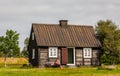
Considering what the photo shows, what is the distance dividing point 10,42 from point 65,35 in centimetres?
1032

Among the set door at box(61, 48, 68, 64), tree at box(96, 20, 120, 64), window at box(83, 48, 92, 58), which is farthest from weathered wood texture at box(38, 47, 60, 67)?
tree at box(96, 20, 120, 64)

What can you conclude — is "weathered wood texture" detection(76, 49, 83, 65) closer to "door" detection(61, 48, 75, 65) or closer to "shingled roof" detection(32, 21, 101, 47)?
"door" detection(61, 48, 75, 65)

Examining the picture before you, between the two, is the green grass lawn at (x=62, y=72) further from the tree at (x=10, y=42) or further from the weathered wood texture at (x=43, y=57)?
the tree at (x=10, y=42)

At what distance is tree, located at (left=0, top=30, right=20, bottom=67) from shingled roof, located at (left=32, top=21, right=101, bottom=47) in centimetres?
735

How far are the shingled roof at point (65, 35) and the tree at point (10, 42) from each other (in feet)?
24.1

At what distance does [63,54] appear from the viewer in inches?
2203

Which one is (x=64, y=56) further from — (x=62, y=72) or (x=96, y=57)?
(x=62, y=72)

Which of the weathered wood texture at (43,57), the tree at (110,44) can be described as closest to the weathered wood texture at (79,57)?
the tree at (110,44)

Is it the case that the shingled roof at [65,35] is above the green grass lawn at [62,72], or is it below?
above

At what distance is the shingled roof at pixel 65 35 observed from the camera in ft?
184

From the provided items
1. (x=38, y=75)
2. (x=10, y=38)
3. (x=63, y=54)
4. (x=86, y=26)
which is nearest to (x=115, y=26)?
(x=86, y=26)

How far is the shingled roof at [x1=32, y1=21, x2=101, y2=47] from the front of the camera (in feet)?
184

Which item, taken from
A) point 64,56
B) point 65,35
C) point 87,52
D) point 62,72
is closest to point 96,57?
point 87,52

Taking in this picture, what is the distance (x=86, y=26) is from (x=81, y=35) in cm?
252
